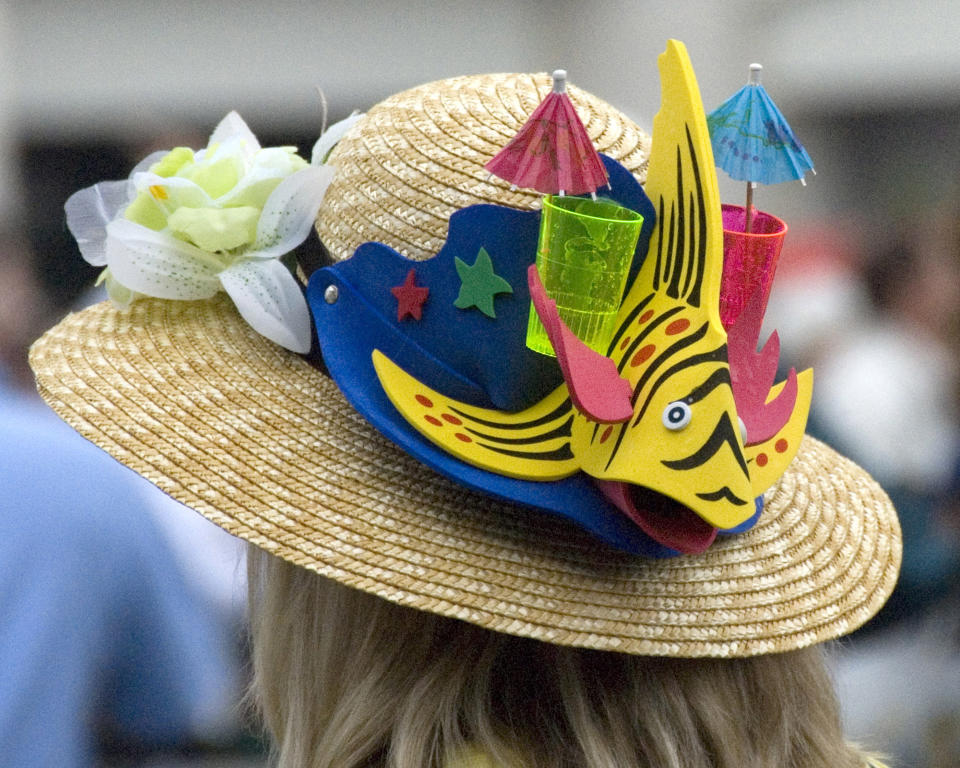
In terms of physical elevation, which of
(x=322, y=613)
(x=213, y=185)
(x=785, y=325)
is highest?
(x=213, y=185)

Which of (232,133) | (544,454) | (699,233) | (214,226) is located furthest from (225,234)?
(699,233)

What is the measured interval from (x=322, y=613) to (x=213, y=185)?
624 mm

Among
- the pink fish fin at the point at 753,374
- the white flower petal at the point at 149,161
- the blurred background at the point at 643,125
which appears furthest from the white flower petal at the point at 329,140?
the blurred background at the point at 643,125

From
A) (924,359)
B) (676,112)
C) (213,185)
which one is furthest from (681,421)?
(924,359)

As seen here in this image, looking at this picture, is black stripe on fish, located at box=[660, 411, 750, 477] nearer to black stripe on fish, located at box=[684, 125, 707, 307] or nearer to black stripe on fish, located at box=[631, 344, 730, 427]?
black stripe on fish, located at box=[631, 344, 730, 427]

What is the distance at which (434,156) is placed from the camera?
141cm

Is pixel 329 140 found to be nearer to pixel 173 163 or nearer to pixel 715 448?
pixel 173 163

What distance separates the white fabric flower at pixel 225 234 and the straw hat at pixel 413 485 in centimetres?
4

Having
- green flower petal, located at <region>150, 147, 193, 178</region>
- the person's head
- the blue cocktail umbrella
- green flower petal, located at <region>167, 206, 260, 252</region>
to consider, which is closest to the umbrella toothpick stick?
the blue cocktail umbrella

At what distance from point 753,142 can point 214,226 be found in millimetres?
712

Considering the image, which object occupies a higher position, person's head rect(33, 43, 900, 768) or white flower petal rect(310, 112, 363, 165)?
white flower petal rect(310, 112, 363, 165)

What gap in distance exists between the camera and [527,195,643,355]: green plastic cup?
1187mm

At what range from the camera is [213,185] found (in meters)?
1.61

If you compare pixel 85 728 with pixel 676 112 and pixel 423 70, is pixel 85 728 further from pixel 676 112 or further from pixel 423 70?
pixel 423 70
